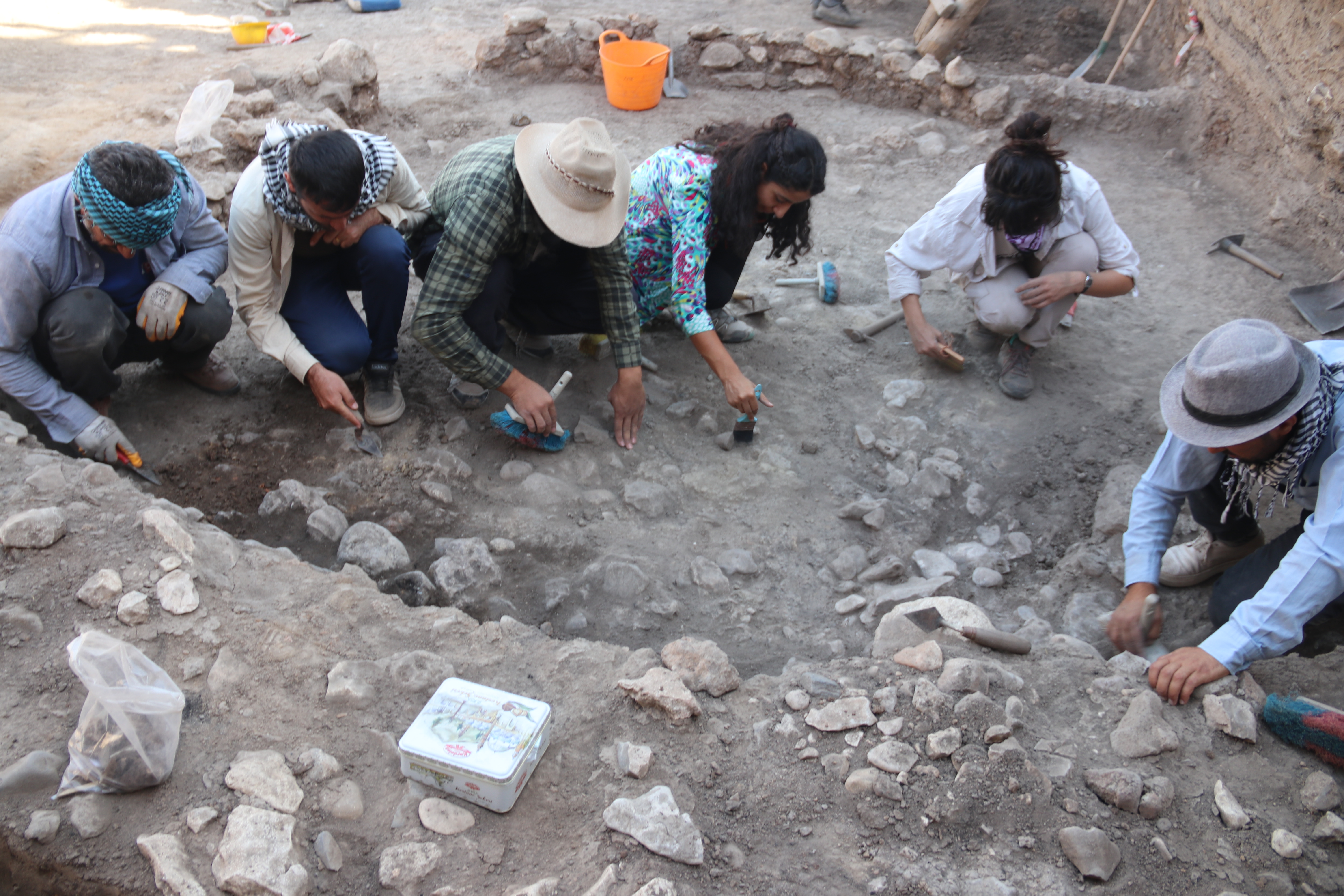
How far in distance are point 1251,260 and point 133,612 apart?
4.65 meters

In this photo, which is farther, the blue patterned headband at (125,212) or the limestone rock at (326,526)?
the limestone rock at (326,526)

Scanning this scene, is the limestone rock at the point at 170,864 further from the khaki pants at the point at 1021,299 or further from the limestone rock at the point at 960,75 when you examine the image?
the limestone rock at the point at 960,75

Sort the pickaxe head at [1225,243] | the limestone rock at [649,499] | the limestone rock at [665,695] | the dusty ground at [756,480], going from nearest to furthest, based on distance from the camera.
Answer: the dusty ground at [756,480]
the limestone rock at [665,695]
the limestone rock at [649,499]
the pickaxe head at [1225,243]

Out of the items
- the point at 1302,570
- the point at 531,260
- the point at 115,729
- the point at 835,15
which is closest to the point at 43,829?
the point at 115,729

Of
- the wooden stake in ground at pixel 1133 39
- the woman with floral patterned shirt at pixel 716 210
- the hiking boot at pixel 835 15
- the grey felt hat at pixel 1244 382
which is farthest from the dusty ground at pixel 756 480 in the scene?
the hiking boot at pixel 835 15

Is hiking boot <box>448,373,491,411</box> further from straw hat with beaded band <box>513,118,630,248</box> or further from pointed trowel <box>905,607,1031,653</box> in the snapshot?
pointed trowel <box>905,607,1031,653</box>

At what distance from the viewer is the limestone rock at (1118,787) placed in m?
1.60

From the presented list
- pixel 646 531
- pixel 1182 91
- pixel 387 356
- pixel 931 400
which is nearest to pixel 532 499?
pixel 646 531

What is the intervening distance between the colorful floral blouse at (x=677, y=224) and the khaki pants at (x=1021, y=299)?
1203mm

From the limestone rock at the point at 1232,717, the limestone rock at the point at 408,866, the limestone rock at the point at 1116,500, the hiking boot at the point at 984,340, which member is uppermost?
the limestone rock at the point at 408,866

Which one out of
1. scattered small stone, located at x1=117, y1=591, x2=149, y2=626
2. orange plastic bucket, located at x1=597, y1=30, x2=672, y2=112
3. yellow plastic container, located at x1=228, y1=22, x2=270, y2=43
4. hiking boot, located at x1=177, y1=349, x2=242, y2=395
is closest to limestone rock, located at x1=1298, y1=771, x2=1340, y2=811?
scattered small stone, located at x1=117, y1=591, x2=149, y2=626

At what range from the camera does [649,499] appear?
2600 mm

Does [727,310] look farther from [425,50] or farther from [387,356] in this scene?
[425,50]

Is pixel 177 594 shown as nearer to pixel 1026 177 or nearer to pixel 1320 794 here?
pixel 1320 794
